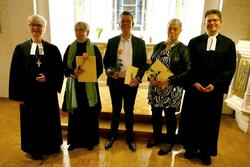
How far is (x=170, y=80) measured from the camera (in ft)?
7.97

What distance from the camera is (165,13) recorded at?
5273 mm

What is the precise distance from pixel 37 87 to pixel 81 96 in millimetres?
470

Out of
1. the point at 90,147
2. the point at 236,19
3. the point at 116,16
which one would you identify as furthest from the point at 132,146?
the point at 116,16

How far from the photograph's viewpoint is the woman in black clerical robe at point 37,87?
7.50ft

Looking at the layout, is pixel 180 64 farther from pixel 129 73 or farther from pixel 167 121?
pixel 167 121

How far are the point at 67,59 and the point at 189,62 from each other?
4.25 feet

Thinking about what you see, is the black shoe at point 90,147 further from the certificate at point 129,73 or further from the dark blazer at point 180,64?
the dark blazer at point 180,64

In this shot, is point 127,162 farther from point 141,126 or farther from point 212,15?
point 212,15

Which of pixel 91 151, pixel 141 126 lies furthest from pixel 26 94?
pixel 141 126

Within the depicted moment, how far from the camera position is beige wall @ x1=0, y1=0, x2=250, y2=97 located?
3.63 metres

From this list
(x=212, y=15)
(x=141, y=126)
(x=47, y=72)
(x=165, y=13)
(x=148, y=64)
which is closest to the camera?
(x=212, y=15)

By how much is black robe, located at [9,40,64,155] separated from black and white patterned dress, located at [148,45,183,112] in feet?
3.49

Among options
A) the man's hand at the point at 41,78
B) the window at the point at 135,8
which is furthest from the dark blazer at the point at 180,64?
the window at the point at 135,8

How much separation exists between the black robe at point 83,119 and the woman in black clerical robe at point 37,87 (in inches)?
6.2
